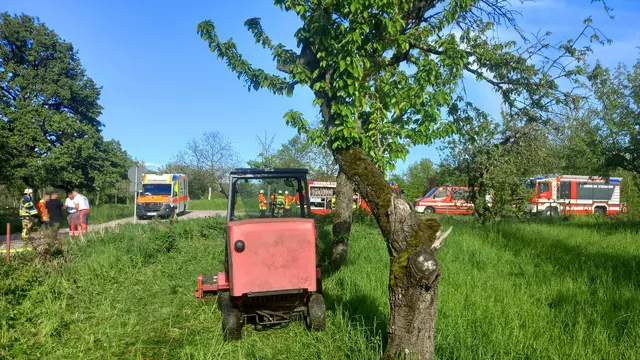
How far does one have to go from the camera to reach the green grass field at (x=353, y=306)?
14.1 feet

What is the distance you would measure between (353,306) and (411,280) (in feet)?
8.31

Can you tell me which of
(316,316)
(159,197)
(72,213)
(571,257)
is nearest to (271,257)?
(316,316)

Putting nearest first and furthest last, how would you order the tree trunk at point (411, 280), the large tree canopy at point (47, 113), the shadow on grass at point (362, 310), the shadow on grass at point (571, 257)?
1. the tree trunk at point (411, 280)
2. the shadow on grass at point (362, 310)
3. the shadow on grass at point (571, 257)
4. the large tree canopy at point (47, 113)

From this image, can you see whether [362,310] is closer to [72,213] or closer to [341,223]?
[341,223]

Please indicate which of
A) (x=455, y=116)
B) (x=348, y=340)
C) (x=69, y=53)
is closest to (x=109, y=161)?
(x=69, y=53)

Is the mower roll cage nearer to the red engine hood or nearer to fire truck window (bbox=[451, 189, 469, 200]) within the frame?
the red engine hood

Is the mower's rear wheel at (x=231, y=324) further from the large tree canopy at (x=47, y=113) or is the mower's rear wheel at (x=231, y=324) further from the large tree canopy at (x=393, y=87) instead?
the large tree canopy at (x=47, y=113)

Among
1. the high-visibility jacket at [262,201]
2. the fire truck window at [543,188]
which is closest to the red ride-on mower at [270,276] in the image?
the high-visibility jacket at [262,201]

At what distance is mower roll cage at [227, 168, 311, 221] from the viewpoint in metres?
6.02

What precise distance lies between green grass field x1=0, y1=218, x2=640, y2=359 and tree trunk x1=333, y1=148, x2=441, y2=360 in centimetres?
48

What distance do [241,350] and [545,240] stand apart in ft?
25.3

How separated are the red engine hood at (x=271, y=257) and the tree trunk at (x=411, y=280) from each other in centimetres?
179

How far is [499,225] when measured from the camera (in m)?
12.5

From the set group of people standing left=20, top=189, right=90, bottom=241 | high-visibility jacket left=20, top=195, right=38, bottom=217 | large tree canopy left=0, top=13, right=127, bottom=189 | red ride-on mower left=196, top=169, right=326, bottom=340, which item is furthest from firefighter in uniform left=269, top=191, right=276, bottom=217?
large tree canopy left=0, top=13, right=127, bottom=189
